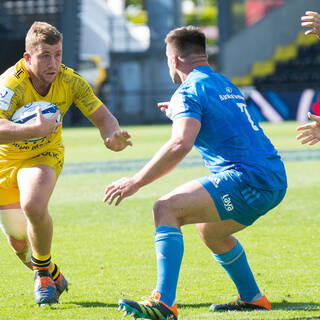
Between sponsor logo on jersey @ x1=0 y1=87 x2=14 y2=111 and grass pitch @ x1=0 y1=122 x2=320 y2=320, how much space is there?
142cm

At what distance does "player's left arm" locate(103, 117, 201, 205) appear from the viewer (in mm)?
3947

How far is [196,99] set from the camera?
4.14 meters

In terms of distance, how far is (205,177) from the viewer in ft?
13.9

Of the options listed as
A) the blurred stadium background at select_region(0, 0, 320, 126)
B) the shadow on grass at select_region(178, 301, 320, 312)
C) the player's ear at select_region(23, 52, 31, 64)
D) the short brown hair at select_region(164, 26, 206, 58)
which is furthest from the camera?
the blurred stadium background at select_region(0, 0, 320, 126)

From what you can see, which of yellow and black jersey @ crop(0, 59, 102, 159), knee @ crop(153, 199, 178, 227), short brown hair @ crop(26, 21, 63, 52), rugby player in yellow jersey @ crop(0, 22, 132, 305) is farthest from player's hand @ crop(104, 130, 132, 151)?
knee @ crop(153, 199, 178, 227)

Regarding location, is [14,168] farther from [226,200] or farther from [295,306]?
[295,306]

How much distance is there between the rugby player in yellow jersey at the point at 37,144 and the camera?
4738mm

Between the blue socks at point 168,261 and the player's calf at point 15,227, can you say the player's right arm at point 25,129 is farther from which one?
the blue socks at point 168,261

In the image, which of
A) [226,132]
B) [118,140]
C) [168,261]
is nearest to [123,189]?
[168,261]

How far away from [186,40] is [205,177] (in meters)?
0.89

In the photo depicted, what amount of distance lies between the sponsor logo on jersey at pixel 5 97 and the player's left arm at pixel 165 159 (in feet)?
4.20

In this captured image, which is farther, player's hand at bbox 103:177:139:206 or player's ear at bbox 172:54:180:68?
player's ear at bbox 172:54:180:68

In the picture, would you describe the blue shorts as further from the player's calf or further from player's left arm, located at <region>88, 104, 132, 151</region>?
the player's calf

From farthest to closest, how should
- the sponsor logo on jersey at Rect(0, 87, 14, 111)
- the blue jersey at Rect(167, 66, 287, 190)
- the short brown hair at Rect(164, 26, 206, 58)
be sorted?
the sponsor logo on jersey at Rect(0, 87, 14, 111)
the short brown hair at Rect(164, 26, 206, 58)
the blue jersey at Rect(167, 66, 287, 190)
